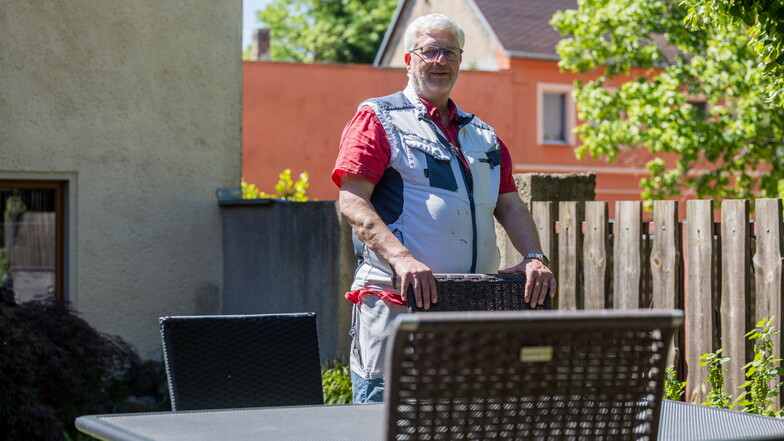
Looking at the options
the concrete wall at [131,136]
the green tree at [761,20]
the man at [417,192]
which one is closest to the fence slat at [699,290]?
the green tree at [761,20]

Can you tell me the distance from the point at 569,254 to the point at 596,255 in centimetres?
23

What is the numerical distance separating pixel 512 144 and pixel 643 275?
2315 cm

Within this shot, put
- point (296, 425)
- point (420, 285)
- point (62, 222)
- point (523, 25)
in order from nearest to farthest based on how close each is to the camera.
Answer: point (296, 425) → point (420, 285) → point (62, 222) → point (523, 25)

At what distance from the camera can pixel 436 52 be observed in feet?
11.9

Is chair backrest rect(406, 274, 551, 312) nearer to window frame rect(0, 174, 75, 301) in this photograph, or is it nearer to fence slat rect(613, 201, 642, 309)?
fence slat rect(613, 201, 642, 309)

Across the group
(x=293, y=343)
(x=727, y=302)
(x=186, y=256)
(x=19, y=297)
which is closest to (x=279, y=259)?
(x=186, y=256)

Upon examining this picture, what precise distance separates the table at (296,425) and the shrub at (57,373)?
3.27 metres

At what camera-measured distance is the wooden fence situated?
16.8 feet

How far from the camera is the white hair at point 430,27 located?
3.62 metres

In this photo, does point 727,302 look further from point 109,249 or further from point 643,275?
point 109,249

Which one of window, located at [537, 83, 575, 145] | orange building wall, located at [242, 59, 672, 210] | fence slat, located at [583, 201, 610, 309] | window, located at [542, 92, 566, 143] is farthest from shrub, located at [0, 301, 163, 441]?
window, located at [542, 92, 566, 143]

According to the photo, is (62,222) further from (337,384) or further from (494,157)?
(494,157)

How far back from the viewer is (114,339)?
7531 mm

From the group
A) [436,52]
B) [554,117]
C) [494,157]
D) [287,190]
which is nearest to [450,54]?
[436,52]
